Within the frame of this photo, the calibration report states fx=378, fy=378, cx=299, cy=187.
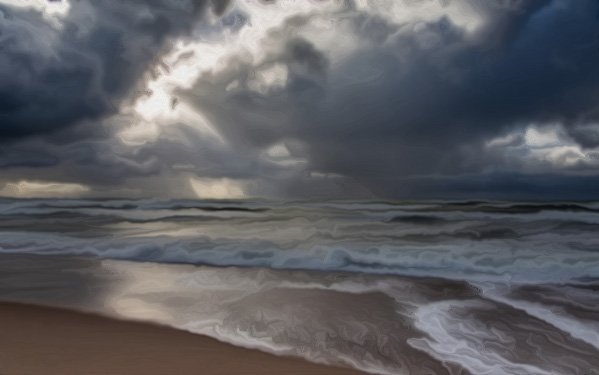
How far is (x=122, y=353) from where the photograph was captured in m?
2.59

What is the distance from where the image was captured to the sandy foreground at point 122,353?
235 cm

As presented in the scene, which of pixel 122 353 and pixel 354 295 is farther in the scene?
pixel 354 295

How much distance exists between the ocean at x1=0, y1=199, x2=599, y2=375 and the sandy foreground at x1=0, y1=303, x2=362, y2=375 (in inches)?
7.3

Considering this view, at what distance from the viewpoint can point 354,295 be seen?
4324 mm

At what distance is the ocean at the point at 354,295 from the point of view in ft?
8.89

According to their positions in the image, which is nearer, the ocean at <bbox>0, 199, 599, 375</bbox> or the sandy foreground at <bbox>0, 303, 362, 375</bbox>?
the sandy foreground at <bbox>0, 303, 362, 375</bbox>

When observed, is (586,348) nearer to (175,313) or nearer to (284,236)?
(175,313)

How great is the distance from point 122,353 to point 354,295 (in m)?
2.53

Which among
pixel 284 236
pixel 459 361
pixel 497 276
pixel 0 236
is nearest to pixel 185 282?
pixel 459 361

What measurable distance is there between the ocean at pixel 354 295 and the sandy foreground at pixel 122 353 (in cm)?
18

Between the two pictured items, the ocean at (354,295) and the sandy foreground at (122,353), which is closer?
the sandy foreground at (122,353)

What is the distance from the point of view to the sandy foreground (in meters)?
2.35

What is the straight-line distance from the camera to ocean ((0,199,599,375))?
8.89ft

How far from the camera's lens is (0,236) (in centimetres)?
948
